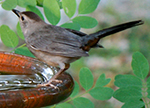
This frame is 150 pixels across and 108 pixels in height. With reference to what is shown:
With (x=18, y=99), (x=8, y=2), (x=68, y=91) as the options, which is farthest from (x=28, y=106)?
(x=8, y=2)

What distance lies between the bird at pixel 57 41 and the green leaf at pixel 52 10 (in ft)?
0.51

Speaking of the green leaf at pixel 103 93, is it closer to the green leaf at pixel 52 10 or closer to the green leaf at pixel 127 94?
the green leaf at pixel 127 94

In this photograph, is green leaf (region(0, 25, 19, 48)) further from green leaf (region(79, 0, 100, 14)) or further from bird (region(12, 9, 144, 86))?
green leaf (region(79, 0, 100, 14))

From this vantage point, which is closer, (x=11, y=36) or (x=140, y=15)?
(x=11, y=36)

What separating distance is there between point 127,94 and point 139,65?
9.3 inches

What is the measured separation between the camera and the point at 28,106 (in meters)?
1.66

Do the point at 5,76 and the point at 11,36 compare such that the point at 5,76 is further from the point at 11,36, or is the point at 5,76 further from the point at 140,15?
the point at 140,15

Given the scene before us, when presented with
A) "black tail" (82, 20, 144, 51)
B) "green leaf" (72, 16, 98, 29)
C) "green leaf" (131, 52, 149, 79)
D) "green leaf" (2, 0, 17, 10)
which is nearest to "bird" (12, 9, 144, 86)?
"black tail" (82, 20, 144, 51)

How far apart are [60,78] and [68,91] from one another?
211mm

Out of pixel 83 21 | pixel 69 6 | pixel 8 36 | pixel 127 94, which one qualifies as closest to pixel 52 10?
pixel 69 6

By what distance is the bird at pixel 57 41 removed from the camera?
8.51 ft

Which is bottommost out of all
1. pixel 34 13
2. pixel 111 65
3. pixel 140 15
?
pixel 111 65

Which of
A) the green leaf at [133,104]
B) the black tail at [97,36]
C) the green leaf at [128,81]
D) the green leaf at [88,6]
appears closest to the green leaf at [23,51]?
the black tail at [97,36]

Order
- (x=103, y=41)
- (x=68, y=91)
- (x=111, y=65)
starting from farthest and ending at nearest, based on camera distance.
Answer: (x=103, y=41) < (x=111, y=65) < (x=68, y=91)
